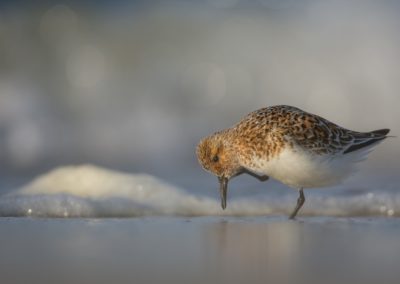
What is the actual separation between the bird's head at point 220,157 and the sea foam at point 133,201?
0.98ft

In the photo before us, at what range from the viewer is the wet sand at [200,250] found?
4.22 metres

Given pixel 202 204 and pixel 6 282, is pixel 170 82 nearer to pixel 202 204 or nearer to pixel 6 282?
pixel 202 204

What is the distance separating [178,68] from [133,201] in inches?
164

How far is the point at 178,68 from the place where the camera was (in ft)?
→ 34.4

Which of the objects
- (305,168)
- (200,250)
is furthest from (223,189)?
(200,250)

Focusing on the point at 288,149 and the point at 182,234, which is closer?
the point at 182,234

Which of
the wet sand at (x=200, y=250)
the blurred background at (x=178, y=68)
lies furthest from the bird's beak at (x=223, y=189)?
the blurred background at (x=178, y=68)

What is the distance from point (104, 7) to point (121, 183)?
508cm

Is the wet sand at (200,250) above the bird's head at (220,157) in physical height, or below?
below

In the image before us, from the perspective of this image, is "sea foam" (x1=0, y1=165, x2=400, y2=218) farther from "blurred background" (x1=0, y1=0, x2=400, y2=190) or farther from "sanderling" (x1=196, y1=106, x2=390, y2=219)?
"blurred background" (x1=0, y1=0, x2=400, y2=190)

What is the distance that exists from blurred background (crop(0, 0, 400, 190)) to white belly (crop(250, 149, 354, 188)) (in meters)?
3.05

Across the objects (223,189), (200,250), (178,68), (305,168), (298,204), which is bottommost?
(200,250)

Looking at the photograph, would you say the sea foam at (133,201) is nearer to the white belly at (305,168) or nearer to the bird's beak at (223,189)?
the bird's beak at (223,189)

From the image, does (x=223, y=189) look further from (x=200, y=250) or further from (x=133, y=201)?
(x=200, y=250)
